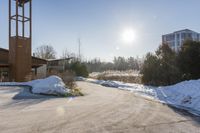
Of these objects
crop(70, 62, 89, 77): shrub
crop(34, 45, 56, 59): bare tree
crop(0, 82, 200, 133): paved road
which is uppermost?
crop(34, 45, 56, 59): bare tree

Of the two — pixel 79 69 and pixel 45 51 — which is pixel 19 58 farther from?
pixel 45 51

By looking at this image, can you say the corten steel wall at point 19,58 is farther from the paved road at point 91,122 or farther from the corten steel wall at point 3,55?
the paved road at point 91,122

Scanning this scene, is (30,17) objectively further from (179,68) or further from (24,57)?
(179,68)

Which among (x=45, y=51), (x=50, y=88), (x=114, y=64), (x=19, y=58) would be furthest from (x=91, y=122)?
(x=114, y=64)

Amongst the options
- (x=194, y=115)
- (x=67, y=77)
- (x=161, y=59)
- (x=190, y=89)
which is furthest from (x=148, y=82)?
(x=194, y=115)

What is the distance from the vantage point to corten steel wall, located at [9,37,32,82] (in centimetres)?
2434

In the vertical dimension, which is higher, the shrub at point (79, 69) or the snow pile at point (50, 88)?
the shrub at point (79, 69)

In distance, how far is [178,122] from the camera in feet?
24.4

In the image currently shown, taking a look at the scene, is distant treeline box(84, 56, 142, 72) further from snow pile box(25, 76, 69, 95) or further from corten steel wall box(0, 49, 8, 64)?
snow pile box(25, 76, 69, 95)

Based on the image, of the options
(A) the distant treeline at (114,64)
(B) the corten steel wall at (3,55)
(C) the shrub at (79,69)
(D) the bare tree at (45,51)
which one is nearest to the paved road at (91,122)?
(B) the corten steel wall at (3,55)

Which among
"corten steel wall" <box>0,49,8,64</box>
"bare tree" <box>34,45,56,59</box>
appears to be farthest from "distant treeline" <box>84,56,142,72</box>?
"corten steel wall" <box>0,49,8,64</box>

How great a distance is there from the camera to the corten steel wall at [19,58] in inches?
958

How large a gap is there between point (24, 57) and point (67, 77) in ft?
25.6

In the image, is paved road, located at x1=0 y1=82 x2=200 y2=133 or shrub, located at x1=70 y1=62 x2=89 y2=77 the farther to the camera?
shrub, located at x1=70 y1=62 x2=89 y2=77
